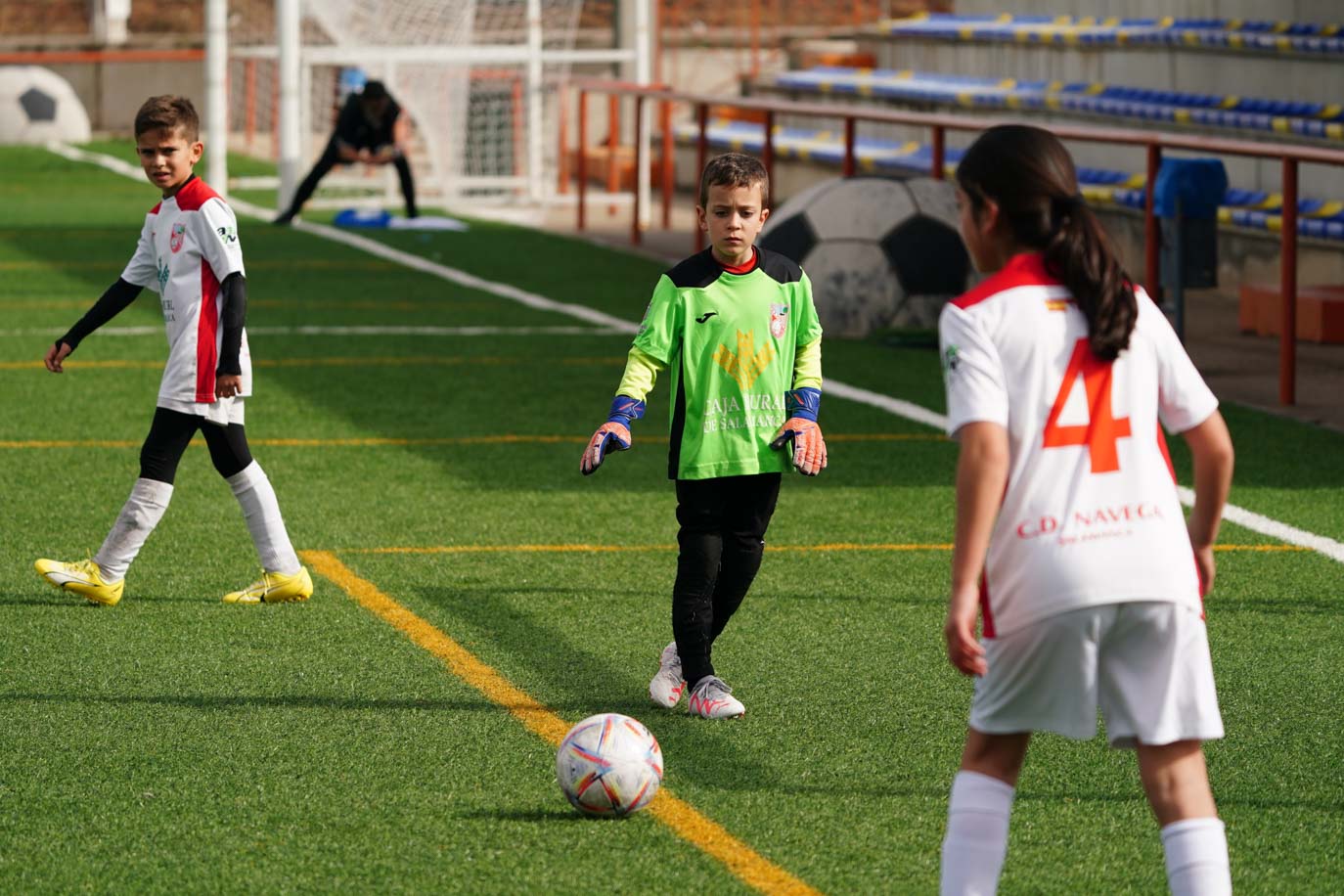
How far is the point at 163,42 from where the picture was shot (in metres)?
39.5

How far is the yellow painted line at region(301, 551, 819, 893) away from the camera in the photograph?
4.37m

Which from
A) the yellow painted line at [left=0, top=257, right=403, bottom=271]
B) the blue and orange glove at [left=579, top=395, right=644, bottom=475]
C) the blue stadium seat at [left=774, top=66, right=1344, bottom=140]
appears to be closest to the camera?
the blue and orange glove at [left=579, top=395, right=644, bottom=475]

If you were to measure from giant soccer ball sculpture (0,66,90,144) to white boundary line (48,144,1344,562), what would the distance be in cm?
628

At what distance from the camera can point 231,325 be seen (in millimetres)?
6617

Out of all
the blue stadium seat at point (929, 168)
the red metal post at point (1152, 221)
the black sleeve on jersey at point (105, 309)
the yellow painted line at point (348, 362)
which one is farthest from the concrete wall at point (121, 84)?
the black sleeve on jersey at point (105, 309)

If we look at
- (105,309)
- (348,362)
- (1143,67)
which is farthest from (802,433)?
(1143,67)

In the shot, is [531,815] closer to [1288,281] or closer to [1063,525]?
[1063,525]

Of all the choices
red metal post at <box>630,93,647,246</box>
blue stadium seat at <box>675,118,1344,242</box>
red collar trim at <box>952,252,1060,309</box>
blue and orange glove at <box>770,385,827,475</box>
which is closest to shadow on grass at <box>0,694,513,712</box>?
blue and orange glove at <box>770,385,827,475</box>

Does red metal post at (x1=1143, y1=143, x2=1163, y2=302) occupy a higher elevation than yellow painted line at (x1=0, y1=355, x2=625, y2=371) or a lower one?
higher

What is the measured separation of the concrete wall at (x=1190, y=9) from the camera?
1838 centimetres

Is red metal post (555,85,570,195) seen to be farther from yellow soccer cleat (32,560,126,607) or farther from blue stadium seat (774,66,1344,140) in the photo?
yellow soccer cleat (32,560,126,607)

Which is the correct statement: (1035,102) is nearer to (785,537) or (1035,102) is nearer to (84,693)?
(785,537)

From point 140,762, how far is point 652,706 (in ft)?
4.36

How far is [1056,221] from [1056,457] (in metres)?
0.39
